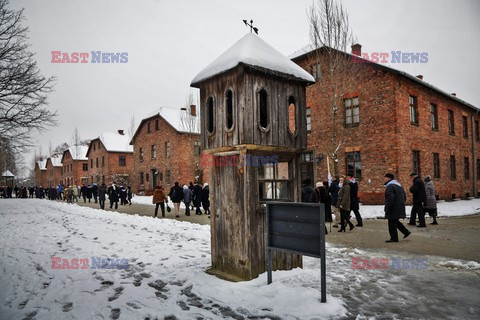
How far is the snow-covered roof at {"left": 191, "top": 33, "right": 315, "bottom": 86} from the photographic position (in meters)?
5.05

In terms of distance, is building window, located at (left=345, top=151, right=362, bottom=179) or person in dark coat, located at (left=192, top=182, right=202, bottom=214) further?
building window, located at (left=345, top=151, right=362, bottom=179)

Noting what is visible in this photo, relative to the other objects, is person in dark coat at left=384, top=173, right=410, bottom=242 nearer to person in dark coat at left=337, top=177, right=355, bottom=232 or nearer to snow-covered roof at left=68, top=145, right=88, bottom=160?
person in dark coat at left=337, top=177, right=355, bottom=232

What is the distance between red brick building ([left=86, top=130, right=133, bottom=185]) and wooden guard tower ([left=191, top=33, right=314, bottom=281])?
4041 cm

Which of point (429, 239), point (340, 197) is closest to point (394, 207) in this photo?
point (429, 239)

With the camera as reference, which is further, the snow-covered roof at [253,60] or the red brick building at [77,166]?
the red brick building at [77,166]

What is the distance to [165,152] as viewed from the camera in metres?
33.4

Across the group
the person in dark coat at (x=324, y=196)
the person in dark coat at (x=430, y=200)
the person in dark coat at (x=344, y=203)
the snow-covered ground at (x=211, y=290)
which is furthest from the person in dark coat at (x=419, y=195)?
the snow-covered ground at (x=211, y=290)

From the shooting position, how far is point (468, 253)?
21.7 feet

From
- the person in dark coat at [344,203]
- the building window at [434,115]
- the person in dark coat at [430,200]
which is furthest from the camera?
the building window at [434,115]

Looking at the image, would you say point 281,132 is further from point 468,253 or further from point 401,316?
point 468,253

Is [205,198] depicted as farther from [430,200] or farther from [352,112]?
[352,112]

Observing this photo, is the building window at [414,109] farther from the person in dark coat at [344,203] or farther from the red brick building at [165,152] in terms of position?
the red brick building at [165,152]

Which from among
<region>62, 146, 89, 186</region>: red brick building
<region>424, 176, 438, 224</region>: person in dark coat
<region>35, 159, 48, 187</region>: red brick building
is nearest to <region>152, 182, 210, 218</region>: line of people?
<region>424, 176, 438, 224</region>: person in dark coat

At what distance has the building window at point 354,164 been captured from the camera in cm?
1736
